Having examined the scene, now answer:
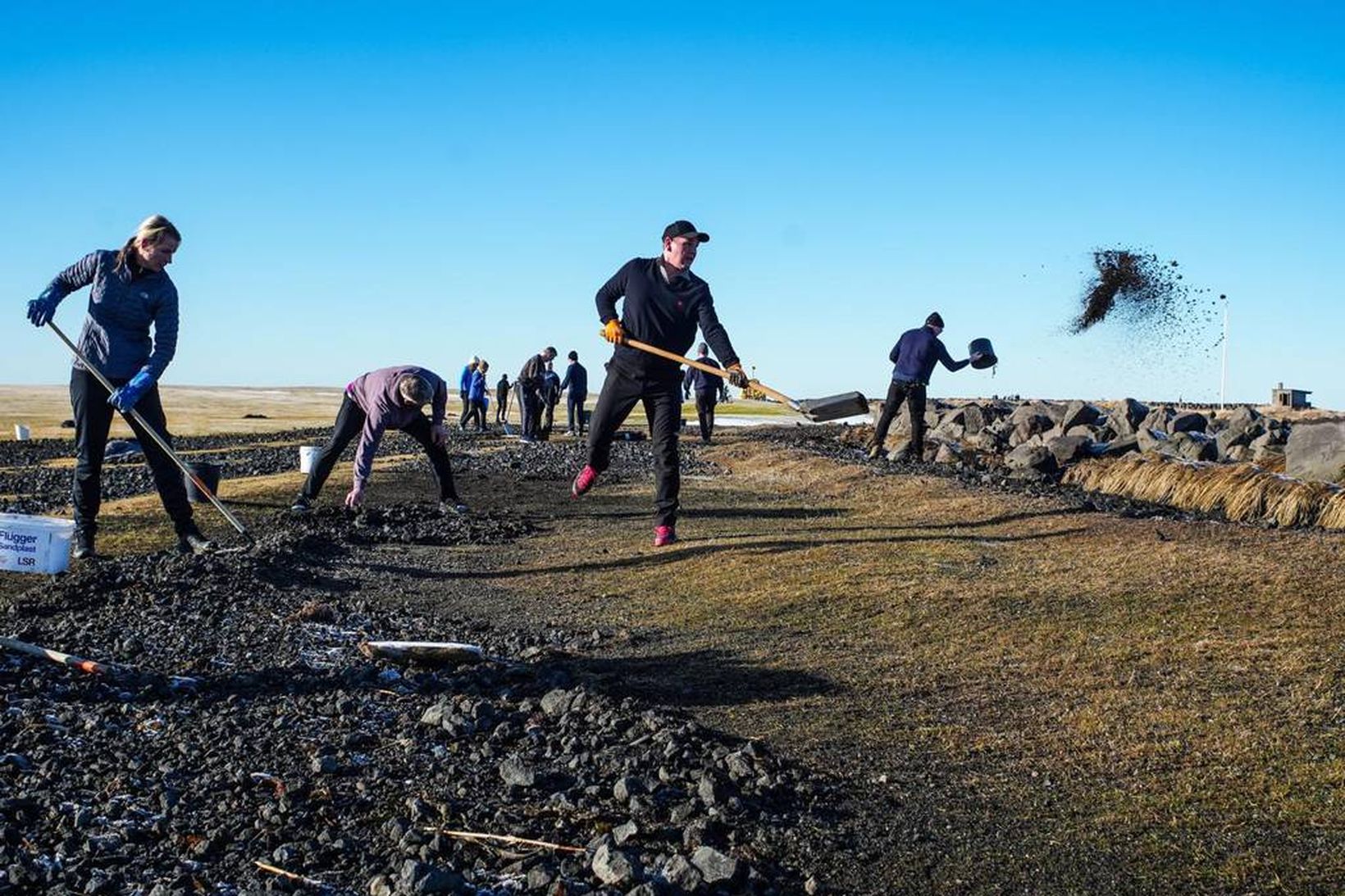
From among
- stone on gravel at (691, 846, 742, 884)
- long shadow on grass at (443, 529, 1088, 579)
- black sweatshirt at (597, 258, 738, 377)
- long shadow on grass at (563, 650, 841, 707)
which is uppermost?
black sweatshirt at (597, 258, 738, 377)

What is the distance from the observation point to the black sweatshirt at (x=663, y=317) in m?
10.1

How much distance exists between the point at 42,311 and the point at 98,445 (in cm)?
104

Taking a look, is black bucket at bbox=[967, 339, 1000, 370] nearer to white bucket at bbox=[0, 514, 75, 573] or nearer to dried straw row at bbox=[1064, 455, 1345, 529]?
dried straw row at bbox=[1064, 455, 1345, 529]

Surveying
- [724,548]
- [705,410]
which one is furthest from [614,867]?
[705,410]

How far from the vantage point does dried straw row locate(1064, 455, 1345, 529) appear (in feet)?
40.8

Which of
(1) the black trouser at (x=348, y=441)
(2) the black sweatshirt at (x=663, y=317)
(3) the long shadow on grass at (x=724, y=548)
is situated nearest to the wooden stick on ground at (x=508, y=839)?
(3) the long shadow on grass at (x=724, y=548)

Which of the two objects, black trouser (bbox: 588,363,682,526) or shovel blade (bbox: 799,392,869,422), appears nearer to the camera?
black trouser (bbox: 588,363,682,526)

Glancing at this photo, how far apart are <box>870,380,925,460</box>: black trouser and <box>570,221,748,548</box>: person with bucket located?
8.63 m

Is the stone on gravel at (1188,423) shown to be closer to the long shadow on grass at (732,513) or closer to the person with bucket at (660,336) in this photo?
the long shadow on grass at (732,513)

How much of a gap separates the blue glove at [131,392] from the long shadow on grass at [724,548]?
2544mm

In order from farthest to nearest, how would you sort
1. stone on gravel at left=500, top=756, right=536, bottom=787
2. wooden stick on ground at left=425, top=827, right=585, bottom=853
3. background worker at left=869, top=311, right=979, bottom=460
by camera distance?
background worker at left=869, top=311, right=979, bottom=460, stone on gravel at left=500, top=756, right=536, bottom=787, wooden stick on ground at left=425, top=827, right=585, bottom=853

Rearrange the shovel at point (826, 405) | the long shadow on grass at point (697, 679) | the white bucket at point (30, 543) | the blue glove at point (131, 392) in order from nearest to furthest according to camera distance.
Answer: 1. the long shadow on grass at point (697, 679)
2. the white bucket at point (30, 543)
3. the blue glove at point (131, 392)
4. the shovel at point (826, 405)

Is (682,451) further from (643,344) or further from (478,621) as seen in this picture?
(478,621)

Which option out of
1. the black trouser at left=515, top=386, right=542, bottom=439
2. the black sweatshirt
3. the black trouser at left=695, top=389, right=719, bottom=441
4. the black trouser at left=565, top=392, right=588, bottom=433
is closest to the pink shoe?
the black sweatshirt
